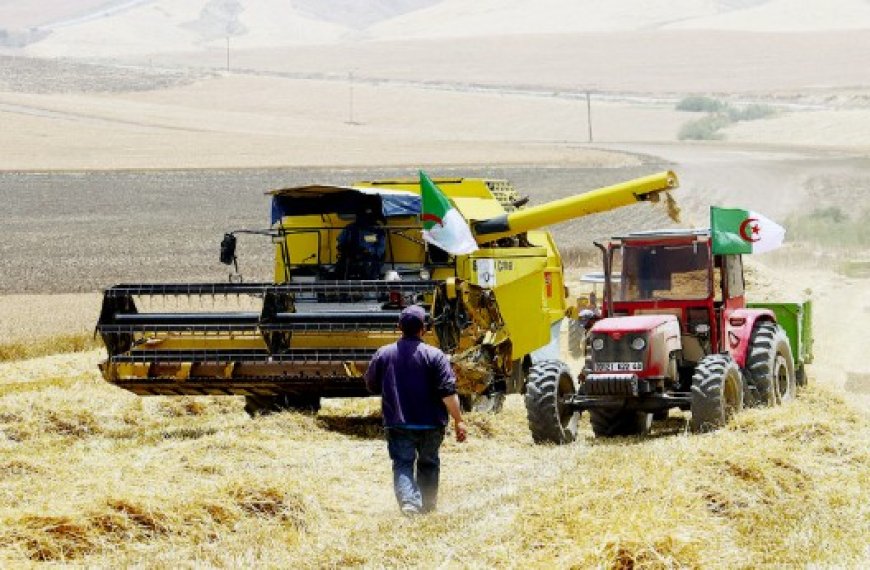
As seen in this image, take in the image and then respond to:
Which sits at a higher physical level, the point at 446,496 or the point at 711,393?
the point at 711,393

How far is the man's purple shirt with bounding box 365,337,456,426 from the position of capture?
1012 centimetres

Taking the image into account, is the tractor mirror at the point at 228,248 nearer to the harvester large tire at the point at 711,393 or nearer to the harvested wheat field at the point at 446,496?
the harvested wheat field at the point at 446,496

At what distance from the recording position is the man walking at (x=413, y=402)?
10102mm

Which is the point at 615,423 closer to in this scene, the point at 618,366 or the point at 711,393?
the point at 618,366

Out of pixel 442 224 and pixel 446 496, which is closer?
pixel 446 496

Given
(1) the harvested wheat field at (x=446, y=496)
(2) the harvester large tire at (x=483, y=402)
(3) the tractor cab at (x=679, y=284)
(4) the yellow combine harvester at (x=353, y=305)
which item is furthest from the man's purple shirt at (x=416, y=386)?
(2) the harvester large tire at (x=483, y=402)

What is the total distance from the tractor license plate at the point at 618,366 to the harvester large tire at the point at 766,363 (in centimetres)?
159

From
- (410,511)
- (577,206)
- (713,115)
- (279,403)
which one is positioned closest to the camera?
(410,511)

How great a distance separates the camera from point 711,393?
13453mm

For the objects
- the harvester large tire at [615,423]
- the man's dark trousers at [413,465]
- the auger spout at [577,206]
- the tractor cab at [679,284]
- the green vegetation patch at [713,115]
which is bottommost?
the harvester large tire at [615,423]

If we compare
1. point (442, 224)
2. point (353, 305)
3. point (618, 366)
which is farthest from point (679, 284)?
point (353, 305)

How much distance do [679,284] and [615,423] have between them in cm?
143

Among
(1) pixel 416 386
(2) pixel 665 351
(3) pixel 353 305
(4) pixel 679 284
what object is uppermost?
(4) pixel 679 284

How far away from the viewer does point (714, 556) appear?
7.98 metres
